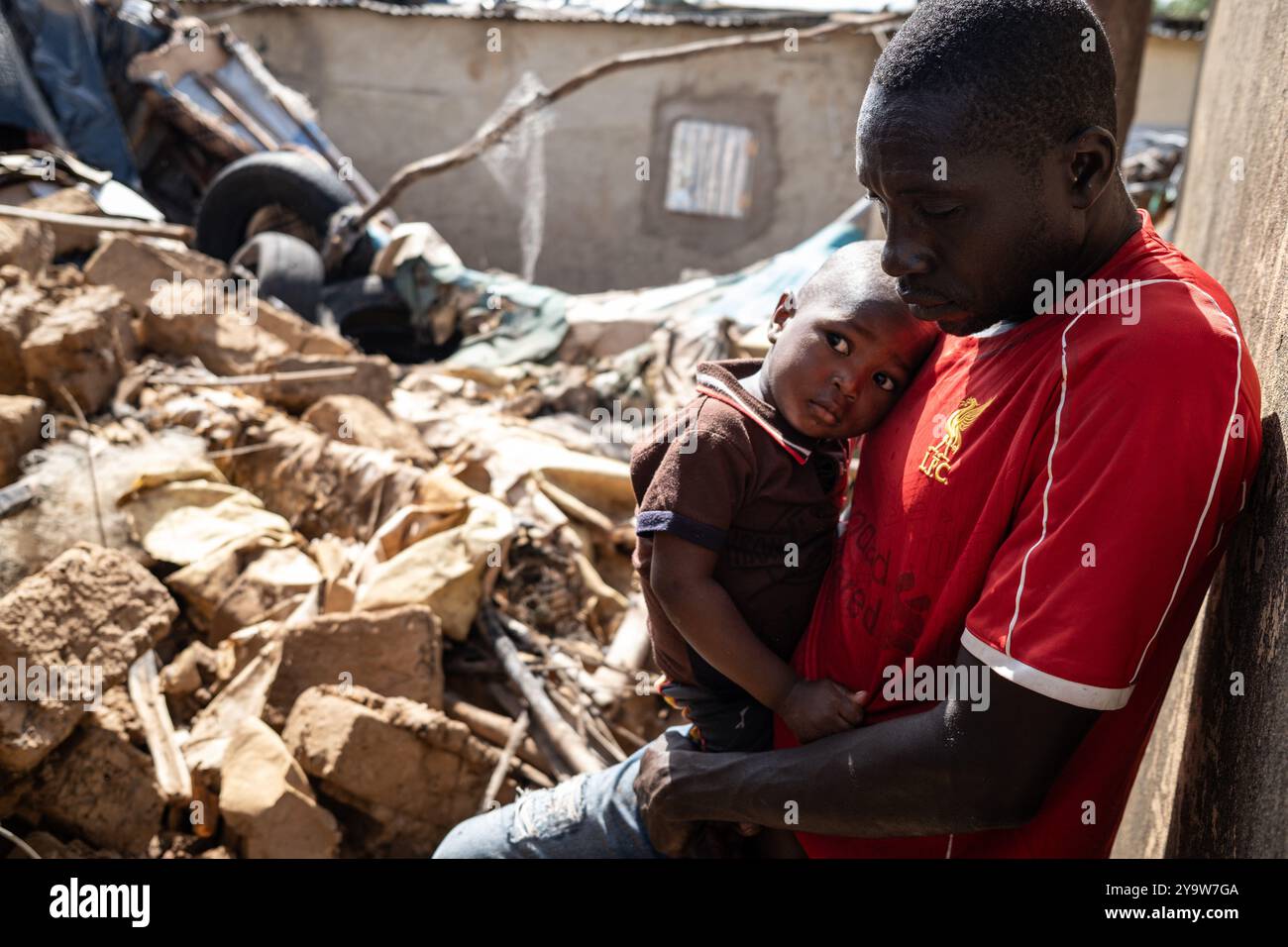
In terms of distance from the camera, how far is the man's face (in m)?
1.26

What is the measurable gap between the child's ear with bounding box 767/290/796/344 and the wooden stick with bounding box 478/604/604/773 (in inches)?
72.0

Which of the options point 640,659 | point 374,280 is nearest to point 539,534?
point 640,659

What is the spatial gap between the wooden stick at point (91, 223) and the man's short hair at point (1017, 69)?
6.11 meters

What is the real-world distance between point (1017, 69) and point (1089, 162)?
151 mm

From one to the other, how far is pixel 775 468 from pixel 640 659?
2.27 meters

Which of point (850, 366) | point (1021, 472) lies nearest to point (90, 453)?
point (850, 366)

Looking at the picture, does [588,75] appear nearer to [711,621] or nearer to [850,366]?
[850,366]

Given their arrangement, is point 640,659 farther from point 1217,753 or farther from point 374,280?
point 374,280

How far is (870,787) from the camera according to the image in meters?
1.33

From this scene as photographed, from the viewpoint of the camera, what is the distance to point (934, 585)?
137 centimetres

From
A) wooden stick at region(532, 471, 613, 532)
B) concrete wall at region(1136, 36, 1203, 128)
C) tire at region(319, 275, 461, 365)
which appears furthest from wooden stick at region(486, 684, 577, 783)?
concrete wall at region(1136, 36, 1203, 128)

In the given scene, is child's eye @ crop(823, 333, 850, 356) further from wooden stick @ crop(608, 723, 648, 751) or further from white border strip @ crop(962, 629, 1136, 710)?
wooden stick @ crop(608, 723, 648, 751)

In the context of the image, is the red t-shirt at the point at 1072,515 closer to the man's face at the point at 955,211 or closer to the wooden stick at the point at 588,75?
the man's face at the point at 955,211

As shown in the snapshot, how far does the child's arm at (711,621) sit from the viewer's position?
1.60m
